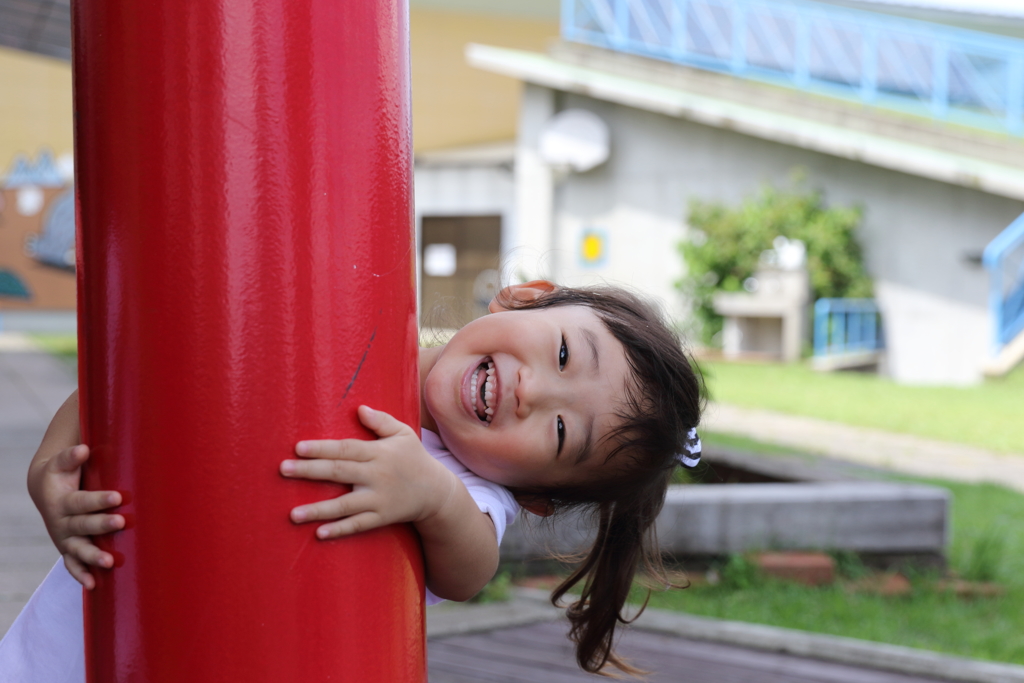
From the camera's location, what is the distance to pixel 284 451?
87 centimetres

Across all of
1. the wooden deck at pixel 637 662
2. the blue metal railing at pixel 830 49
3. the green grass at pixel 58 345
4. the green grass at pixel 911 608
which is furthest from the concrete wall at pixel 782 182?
the wooden deck at pixel 637 662

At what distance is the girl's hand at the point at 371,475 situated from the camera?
0.88 meters

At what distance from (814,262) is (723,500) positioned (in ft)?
30.3

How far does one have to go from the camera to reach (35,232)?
54.4ft

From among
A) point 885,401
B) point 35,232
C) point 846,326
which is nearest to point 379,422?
point 885,401

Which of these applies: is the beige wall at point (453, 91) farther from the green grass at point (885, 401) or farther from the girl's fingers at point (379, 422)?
the girl's fingers at point (379, 422)

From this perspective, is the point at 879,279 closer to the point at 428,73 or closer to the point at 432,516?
the point at 428,73

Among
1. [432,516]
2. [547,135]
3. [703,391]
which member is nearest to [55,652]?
[432,516]

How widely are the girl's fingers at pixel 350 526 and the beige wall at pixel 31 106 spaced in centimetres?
1719

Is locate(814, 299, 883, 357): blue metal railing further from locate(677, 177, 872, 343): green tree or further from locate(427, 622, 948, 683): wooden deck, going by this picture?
locate(427, 622, 948, 683): wooden deck

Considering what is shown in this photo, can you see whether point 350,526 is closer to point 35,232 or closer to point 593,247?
point 593,247

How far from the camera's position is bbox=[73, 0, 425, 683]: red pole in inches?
33.6

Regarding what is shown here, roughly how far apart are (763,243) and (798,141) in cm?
139

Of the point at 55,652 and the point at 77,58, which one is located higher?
the point at 77,58
